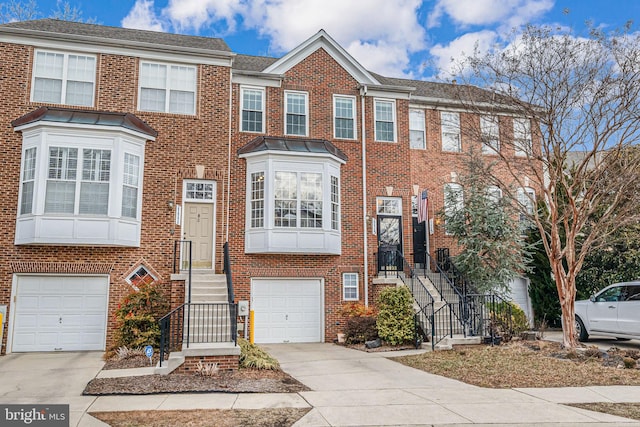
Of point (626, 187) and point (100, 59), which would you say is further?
point (100, 59)

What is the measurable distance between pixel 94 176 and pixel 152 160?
178 centimetres

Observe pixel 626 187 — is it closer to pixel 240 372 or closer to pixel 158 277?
pixel 240 372

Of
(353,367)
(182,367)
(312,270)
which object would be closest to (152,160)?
(312,270)

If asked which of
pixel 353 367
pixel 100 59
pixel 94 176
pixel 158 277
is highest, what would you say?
pixel 100 59

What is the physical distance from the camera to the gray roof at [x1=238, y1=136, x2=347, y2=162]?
1520cm

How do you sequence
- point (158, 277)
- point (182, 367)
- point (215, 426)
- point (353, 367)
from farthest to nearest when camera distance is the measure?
point (158, 277) < point (353, 367) < point (182, 367) < point (215, 426)

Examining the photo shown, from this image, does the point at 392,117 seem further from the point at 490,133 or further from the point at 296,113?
the point at 490,133

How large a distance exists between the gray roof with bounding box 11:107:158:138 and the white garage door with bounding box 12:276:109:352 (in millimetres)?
4229

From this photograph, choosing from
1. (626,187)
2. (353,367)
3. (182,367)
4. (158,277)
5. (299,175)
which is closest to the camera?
(182,367)

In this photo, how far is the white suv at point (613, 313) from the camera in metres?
12.8

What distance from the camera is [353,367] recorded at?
10609 mm

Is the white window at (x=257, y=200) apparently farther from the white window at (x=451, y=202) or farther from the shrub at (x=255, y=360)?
the white window at (x=451, y=202)

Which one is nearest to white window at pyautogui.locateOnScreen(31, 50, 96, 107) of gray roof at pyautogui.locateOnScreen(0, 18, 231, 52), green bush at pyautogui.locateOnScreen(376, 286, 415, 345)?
gray roof at pyautogui.locateOnScreen(0, 18, 231, 52)

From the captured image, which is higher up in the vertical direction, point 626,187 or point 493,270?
point 626,187
